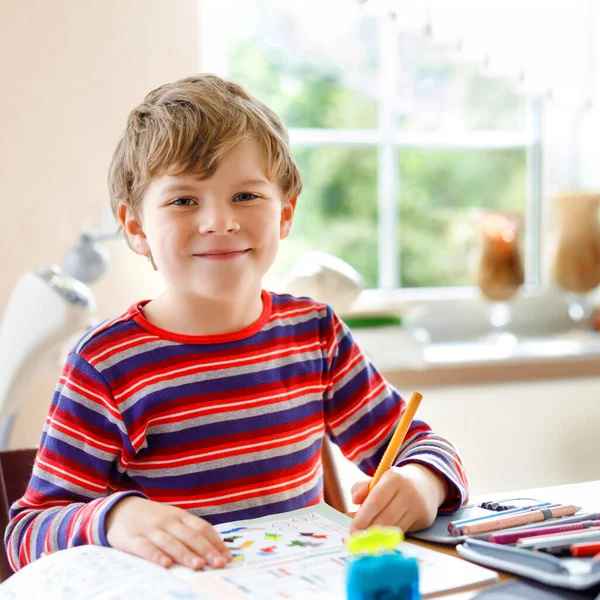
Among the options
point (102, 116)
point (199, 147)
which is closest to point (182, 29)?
point (102, 116)

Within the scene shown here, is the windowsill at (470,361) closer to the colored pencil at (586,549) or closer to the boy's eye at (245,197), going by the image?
the boy's eye at (245,197)

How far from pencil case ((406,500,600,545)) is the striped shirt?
26 millimetres

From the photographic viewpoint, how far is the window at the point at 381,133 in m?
2.59

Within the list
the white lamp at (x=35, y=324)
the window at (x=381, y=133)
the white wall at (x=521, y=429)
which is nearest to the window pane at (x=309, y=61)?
the window at (x=381, y=133)

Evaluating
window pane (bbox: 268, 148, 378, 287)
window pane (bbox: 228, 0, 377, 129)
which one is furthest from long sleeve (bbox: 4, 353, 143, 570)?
window pane (bbox: 228, 0, 377, 129)

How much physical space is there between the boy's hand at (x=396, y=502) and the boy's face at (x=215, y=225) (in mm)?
277

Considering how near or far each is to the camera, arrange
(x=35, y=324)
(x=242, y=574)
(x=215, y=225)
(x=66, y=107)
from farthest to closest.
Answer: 1. (x=66, y=107)
2. (x=35, y=324)
3. (x=215, y=225)
4. (x=242, y=574)

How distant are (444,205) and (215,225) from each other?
1.88 meters

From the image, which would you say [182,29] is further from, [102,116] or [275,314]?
[275,314]

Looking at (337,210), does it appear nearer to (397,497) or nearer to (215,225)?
(215,225)

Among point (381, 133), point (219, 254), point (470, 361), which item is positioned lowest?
point (470, 361)

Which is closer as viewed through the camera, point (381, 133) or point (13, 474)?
point (13, 474)

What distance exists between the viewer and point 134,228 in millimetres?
1128

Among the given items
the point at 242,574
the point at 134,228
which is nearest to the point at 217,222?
the point at 134,228
